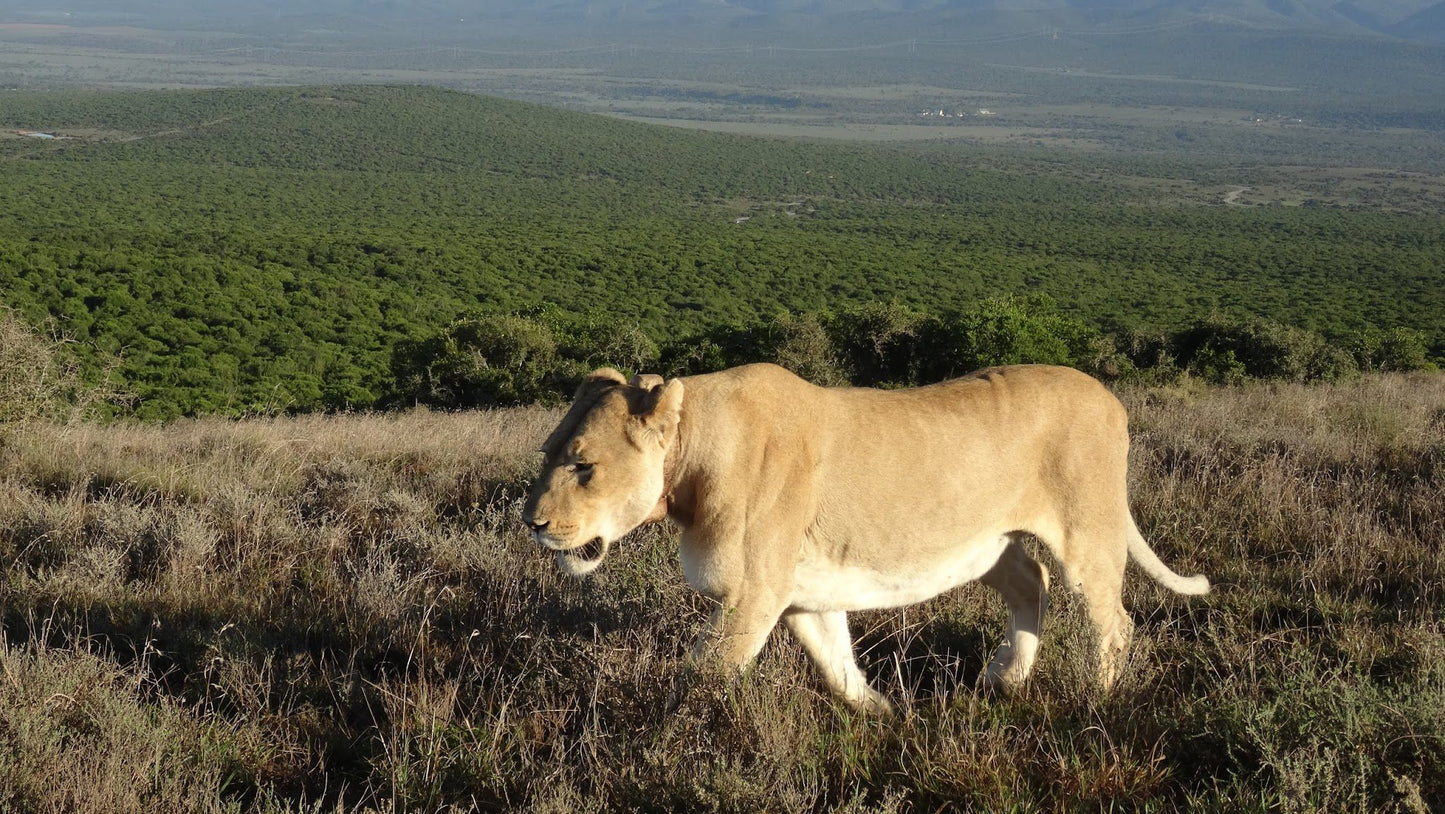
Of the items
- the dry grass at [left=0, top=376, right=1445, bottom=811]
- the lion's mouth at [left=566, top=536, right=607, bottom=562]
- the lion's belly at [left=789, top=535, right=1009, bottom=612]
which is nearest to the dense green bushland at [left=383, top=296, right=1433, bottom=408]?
the dry grass at [left=0, top=376, right=1445, bottom=811]

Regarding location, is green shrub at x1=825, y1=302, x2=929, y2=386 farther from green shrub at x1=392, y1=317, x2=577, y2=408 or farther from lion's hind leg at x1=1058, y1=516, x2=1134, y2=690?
lion's hind leg at x1=1058, y1=516, x2=1134, y2=690

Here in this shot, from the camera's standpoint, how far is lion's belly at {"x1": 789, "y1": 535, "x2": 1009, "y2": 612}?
3371 mm

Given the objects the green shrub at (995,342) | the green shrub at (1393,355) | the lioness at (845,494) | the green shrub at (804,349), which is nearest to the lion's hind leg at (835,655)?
the lioness at (845,494)

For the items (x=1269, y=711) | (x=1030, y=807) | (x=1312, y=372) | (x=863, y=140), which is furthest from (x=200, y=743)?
(x=863, y=140)

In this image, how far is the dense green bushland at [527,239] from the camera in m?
42.4

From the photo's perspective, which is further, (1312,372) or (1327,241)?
(1327,241)

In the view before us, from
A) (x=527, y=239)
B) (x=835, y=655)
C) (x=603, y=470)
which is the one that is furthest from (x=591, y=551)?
(x=527, y=239)

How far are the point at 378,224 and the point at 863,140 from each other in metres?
109

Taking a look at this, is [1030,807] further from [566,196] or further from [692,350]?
[566,196]

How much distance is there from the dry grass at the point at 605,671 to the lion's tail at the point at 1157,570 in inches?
6.2

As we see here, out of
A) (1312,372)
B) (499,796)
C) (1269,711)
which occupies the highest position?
(1269,711)

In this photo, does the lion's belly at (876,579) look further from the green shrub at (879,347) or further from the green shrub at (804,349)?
the green shrub at (879,347)

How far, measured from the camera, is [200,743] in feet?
10.9

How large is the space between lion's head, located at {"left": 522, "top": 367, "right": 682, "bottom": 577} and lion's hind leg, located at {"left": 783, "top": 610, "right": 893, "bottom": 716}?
80 centimetres
